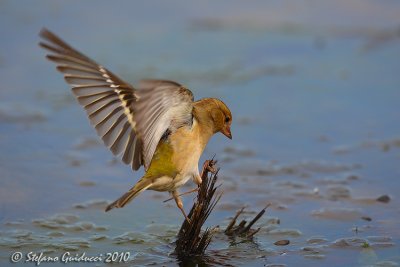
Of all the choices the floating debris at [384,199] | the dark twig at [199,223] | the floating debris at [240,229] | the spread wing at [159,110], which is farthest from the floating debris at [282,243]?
the floating debris at [384,199]

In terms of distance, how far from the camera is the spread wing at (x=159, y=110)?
602 centimetres

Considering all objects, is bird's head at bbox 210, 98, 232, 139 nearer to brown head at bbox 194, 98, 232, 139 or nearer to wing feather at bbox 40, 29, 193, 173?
brown head at bbox 194, 98, 232, 139

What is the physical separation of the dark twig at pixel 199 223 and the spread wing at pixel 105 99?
58cm

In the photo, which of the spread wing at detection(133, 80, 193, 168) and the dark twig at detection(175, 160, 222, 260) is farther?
the dark twig at detection(175, 160, 222, 260)

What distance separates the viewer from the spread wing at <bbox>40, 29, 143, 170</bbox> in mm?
6707

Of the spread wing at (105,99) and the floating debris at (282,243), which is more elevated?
the spread wing at (105,99)

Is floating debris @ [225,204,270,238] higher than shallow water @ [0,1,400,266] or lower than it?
lower

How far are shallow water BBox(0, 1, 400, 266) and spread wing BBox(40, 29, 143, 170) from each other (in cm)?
89

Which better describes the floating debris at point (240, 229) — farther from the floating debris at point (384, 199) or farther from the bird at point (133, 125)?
the floating debris at point (384, 199)

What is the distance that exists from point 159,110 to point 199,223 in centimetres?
103

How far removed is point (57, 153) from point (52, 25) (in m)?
4.20


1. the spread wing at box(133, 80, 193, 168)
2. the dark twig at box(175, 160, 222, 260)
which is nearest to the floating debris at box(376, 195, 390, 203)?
the dark twig at box(175, 160, 222, 260)

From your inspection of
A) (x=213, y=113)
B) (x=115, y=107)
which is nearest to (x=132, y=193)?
(x=115, y=107)

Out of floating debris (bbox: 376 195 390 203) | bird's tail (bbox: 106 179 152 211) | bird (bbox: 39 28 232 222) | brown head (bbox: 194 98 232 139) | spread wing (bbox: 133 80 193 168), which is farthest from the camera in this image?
floating debris (bbox: 376 195 390 203)
